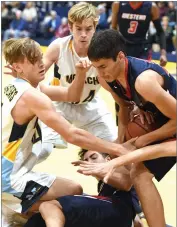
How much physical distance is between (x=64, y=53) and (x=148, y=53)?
248 cm

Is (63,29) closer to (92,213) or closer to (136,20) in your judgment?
(136,20)

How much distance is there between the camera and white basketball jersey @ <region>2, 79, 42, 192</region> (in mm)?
3207

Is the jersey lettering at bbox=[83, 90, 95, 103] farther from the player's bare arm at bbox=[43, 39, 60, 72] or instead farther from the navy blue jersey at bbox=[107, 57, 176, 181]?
the navy blue jersey at bbox=[107, 57, 176, 181]

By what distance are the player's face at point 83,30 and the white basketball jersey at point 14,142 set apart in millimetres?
989

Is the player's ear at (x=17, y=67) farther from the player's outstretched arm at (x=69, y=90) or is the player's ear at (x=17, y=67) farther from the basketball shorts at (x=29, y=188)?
the basketball shorts at (x=29, y=188)

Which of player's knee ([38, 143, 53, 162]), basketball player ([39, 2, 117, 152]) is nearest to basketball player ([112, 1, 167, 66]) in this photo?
basketball player ([39, 2, 117, 152])

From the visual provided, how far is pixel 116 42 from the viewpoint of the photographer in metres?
2.96

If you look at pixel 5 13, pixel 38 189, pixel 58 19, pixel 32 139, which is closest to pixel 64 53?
pixel 32 139

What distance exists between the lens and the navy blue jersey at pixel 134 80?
2.99 metres

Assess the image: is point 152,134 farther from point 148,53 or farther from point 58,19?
point 58,19

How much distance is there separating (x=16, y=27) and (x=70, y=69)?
10448 millimetres

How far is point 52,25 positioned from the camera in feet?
44.0

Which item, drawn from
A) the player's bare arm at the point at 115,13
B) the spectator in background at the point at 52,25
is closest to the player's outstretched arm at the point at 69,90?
the player's bare arm at the point at 115,13

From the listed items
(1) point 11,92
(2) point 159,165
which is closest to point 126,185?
(2) point 159,165
